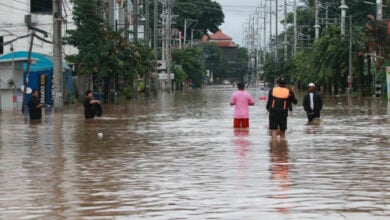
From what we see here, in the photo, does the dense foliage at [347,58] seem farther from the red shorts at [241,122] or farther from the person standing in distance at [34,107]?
the red shorts at [241,122]

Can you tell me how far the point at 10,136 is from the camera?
79.7 ft

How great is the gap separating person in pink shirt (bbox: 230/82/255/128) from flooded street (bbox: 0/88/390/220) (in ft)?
1.46

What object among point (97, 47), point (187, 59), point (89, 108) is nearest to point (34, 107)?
point (89, 108)

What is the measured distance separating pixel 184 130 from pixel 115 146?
601cm

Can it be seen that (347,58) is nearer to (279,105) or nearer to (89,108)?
(89,108)

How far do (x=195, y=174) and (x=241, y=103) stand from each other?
959 centimetres

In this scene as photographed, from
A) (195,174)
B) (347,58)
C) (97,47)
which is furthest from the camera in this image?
(347,58)

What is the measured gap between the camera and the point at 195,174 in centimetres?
1415

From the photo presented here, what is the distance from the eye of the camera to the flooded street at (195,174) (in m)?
10.3

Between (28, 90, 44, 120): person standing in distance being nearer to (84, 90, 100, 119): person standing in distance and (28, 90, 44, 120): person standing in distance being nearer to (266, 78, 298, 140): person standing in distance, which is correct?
(84, 90, 100, 119): person standing in distance

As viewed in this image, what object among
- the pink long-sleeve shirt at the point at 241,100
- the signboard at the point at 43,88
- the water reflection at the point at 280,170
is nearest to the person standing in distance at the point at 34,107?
the pink long-sleeve shirt at the point at 241,100

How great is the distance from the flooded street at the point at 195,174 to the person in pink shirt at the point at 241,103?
445 mm

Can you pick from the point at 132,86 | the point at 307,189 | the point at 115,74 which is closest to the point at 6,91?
the point at 115,74

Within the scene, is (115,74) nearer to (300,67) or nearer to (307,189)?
(307,189)
